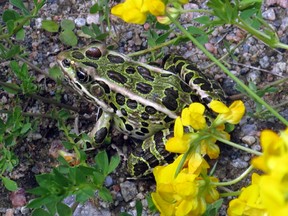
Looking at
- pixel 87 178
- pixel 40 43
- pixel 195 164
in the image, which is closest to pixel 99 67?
pixel 40 43

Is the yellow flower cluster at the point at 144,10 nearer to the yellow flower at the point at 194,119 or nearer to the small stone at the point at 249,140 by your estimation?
the yellow flower at the point at 194,119

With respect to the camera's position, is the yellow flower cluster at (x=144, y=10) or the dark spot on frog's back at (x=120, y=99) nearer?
the yellow flower cluster at (x=144, y=10)

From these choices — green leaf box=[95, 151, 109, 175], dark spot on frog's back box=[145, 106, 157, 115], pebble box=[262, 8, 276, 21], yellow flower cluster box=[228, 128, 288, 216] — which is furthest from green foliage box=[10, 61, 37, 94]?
yellow flower cluster box=[228, 128, 288, 216]

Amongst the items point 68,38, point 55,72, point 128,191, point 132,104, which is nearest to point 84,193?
point 128,191

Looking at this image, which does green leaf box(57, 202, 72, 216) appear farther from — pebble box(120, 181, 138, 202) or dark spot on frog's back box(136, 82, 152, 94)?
dark spot on frog's back box(136, 82, 152, 94)

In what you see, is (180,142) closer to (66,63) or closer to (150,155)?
(150,155)

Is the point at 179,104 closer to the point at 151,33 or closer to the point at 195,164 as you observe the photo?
the point at 151,33

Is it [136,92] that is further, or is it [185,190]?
[136,92]

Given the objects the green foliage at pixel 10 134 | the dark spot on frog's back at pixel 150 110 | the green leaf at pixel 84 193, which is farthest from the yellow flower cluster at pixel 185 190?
the dark spot on frog's back at pixel 150 110
